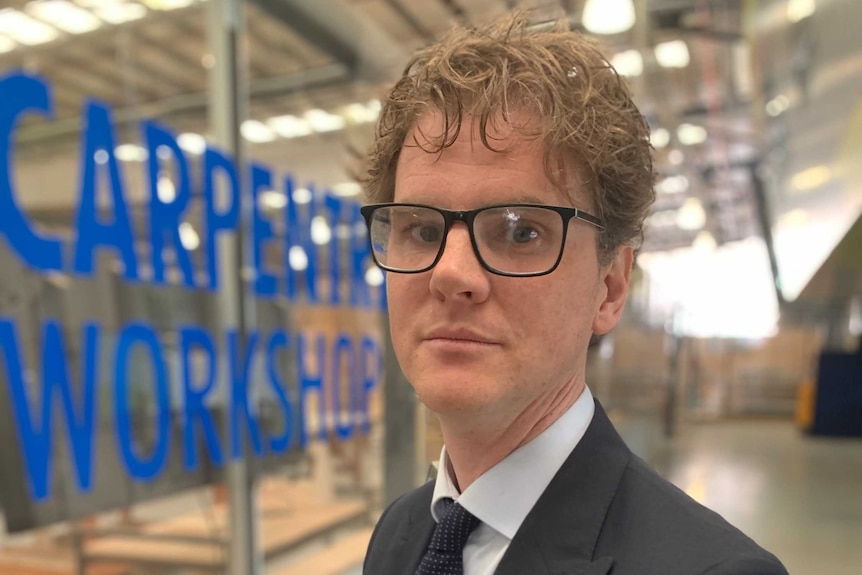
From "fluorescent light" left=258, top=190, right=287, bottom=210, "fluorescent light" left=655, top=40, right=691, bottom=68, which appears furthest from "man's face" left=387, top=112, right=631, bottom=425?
"fluorescent light" left=655, top=40, right=691, bottom=68

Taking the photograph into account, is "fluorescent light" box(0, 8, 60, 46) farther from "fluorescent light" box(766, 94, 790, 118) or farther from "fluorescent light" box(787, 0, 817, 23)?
"fluorescent light" box(766, 94, 790, 118)

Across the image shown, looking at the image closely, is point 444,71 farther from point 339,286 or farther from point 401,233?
point 339,286

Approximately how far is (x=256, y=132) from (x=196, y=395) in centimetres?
187

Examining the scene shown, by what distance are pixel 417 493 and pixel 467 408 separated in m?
0.41

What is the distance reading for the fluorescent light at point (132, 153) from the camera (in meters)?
3.11

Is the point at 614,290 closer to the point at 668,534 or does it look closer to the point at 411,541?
the point at 668,534

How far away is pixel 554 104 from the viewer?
29.7 inches

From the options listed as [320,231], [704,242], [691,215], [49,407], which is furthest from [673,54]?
[704,242]

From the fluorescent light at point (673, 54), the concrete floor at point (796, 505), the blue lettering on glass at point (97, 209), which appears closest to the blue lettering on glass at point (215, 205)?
the blue lettering on glass at point (97, 209)

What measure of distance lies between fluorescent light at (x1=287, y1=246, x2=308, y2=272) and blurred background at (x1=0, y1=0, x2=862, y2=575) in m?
0.03

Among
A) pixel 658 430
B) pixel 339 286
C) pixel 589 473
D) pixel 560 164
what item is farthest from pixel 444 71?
pixel 339 286

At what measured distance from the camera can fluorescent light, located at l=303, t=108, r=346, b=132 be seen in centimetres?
400

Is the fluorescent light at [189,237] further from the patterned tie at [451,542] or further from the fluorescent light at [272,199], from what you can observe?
the patterned tie at [451,542]

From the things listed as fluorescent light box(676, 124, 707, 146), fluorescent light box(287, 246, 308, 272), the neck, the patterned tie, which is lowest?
the patterned tie
